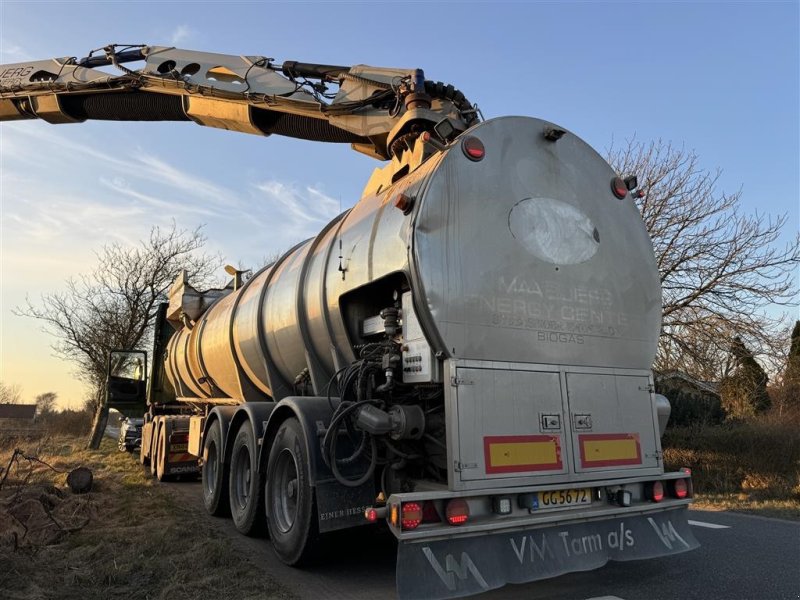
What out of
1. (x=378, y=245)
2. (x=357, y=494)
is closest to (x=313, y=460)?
(x=357, y=494)

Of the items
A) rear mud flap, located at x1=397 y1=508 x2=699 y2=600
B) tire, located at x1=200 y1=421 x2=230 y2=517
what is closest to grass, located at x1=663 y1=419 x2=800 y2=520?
rear mud flap, located at x1=397 y1=508 x2=699 y2=600

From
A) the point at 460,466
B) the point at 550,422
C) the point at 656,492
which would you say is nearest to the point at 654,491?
the point at 656,492

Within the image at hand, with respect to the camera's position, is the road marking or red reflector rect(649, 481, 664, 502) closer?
red reflector rect(649, 481, 664, 502)

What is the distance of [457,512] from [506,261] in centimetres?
181

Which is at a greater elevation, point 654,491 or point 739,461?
point 739,461

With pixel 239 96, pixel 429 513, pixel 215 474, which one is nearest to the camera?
pixel 429 513

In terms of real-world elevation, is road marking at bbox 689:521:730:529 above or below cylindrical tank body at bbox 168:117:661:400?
below

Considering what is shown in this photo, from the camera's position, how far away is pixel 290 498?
196 inches

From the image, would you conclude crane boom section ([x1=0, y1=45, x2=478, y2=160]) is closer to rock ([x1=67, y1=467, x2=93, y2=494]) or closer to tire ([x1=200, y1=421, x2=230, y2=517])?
tire ([x1=200, y1=421, x2=230, y2=517])

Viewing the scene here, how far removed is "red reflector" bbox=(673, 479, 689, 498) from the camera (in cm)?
449

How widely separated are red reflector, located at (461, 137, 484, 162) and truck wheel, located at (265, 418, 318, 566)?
262 centimetres

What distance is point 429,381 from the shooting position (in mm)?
3811

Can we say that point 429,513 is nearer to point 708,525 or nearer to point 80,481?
point 708,525

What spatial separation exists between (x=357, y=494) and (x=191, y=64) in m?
7.27
